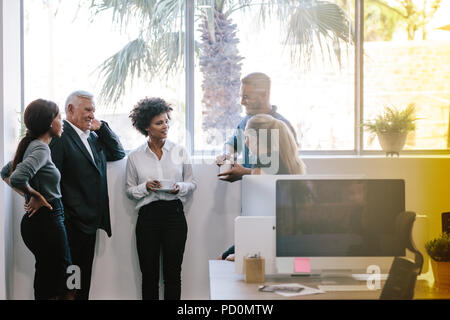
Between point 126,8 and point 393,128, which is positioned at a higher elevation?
point 126,8

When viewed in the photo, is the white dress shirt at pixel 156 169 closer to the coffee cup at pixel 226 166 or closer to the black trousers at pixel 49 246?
the coffee cup at pixel 226 166

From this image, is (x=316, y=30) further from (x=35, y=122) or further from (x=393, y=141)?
(x=35, y=122)

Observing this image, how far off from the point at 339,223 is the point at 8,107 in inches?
104

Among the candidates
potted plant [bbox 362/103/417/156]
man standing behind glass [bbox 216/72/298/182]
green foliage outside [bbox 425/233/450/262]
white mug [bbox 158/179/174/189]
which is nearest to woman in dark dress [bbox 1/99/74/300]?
white mug [bbox 158/179/174/189]

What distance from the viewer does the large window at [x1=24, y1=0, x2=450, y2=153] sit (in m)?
4.31

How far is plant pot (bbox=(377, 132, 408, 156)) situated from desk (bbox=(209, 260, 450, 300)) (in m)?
1.83

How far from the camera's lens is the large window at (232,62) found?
14.1 feet

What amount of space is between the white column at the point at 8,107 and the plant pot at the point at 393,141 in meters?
2.73

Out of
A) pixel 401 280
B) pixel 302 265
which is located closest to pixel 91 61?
pixel 302 265

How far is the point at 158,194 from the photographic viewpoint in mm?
3941

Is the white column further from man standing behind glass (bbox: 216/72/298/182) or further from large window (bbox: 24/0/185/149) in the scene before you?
man standing behind glass (bbox: 216/72/298/182)

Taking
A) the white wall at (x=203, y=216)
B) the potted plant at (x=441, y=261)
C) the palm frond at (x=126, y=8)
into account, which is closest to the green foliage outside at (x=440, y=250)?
the potted plant at (x=441, y=261)
